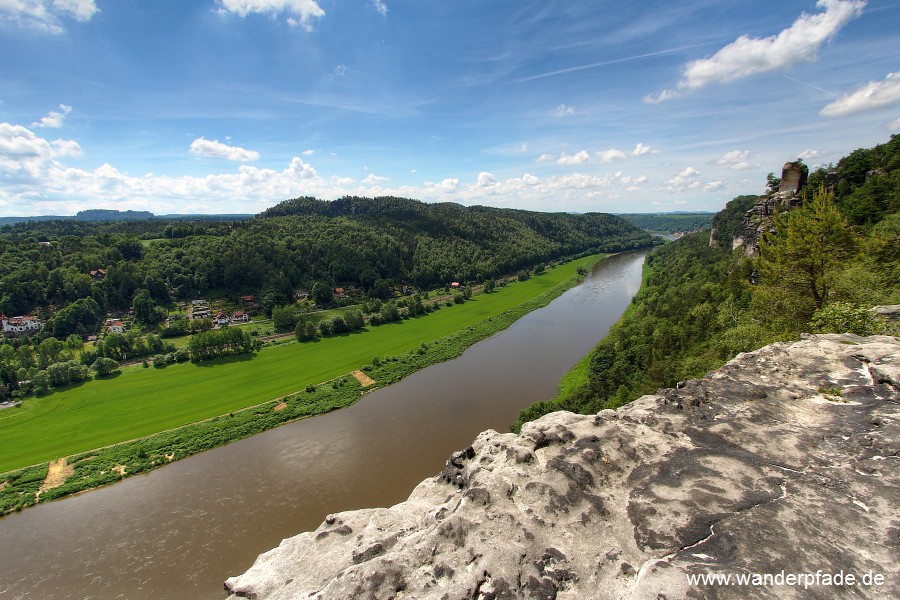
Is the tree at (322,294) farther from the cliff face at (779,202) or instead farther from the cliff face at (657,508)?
the cliff face at (657,508)

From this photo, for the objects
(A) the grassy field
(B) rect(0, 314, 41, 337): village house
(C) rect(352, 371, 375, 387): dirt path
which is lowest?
(C) rect(352, 371, 375, 387): dirt path

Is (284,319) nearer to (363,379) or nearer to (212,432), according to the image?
(363,379)

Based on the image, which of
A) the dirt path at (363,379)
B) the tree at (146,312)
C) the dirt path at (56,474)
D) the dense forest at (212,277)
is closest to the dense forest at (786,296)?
the dirt path at (363,379)

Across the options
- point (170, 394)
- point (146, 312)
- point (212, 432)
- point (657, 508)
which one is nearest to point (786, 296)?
point (657, 508)

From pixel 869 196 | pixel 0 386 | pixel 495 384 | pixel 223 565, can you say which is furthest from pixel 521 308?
pixel 0 386

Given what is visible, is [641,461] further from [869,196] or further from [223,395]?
[223,395]

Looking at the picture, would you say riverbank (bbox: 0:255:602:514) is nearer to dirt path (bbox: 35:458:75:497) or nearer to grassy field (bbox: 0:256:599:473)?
dirt path (bbox: 35:458:75:497)

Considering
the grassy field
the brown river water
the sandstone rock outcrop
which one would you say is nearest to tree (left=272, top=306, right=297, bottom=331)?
the grassy field

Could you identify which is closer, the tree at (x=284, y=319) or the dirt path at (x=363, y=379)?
the dirt path at (x=363, y=379)
